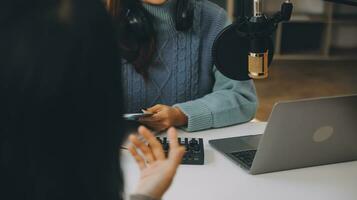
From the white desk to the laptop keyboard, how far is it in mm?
21

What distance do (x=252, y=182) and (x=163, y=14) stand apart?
68cm

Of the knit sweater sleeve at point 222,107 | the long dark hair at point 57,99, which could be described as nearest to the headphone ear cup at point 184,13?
the knit sweater sleeve at point 222,107

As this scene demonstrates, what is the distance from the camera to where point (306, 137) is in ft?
3.99

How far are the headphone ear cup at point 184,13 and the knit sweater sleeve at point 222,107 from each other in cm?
19

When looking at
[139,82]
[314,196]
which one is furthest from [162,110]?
[314,196]

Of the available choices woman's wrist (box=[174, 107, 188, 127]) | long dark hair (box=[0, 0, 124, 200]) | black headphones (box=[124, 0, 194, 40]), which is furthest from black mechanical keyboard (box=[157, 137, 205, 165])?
long dark hair (box=[0, 0, 124, 200])

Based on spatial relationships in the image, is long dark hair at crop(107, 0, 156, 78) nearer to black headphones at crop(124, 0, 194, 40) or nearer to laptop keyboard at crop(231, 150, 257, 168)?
black headphones at crop(124, 0, 194, 40)

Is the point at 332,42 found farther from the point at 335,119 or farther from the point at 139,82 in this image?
the point at 335,119

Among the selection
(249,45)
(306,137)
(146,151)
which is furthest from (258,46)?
(146,151)

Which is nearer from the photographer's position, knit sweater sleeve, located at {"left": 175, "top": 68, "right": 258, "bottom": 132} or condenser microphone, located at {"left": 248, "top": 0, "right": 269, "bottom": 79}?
condenser microphone, located at {"left": 248, "top": 0, "right": 269, "bottom": 79}

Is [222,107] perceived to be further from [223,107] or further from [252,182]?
[252,182]

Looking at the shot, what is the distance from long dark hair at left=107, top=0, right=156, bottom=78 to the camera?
1545 millimetres

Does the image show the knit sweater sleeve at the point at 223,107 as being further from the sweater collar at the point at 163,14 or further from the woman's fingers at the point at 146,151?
the woman's fingers at the point at 146,151

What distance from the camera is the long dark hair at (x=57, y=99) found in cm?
62
